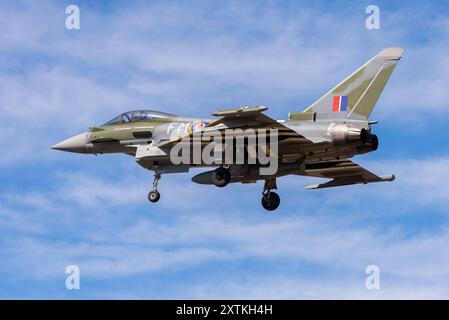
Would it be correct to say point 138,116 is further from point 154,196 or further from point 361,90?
point 361,90

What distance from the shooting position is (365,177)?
41.4 metres

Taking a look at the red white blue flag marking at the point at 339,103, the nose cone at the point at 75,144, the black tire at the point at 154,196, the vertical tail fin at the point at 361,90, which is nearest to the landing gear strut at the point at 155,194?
the black tire at the point at 154,196

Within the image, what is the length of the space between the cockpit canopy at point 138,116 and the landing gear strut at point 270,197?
5108 mm

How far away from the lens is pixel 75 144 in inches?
1709

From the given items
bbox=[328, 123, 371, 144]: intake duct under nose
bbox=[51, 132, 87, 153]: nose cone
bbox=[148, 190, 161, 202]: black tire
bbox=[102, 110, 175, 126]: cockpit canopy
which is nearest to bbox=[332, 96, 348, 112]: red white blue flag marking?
bbox=[328, 123, 371, 144]: intake duct under nose

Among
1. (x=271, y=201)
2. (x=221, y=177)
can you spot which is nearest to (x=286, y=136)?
(x=221, y=177)

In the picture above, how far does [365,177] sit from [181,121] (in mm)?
8087

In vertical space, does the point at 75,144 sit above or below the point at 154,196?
above

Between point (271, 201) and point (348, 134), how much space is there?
20.3ft

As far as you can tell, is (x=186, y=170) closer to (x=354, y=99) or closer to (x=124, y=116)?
(x=124, y=116)

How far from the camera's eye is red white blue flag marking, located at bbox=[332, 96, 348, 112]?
37.7 m

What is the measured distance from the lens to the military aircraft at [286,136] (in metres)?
36.7
